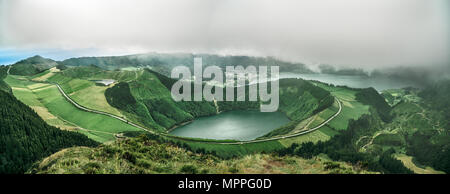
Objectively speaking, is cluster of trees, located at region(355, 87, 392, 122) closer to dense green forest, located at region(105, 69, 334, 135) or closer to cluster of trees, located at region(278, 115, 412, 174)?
dense green forest, located at region(105, 69, 334, 135)

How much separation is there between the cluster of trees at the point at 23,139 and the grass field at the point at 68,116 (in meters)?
10.6

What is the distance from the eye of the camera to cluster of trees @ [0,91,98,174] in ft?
134

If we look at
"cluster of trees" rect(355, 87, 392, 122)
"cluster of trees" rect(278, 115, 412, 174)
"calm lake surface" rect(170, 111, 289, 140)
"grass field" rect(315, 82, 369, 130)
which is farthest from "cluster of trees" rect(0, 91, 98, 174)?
"cluster of trees" rect(355, 87, 392, 122)

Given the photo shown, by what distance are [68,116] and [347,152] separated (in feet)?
305

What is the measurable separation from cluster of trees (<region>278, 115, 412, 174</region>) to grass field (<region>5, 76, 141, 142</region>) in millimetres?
51944

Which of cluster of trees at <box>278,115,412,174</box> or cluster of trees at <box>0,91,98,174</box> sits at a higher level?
cluster of trees at <box>0,91,98,174</box>

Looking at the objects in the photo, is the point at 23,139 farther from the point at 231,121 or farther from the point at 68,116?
the point at 231,121

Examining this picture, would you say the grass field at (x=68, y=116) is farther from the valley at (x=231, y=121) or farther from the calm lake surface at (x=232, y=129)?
the calm lake surface at (x=232, y=129)

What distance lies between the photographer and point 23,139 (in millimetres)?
46719

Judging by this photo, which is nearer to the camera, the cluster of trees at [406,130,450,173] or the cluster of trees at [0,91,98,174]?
the cluster of trees at [0,91,98,174]

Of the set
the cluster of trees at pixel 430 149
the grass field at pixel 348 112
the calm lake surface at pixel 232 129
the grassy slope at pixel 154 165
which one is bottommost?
the cluster of trees at pixel 430 149

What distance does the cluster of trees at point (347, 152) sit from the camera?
227ft

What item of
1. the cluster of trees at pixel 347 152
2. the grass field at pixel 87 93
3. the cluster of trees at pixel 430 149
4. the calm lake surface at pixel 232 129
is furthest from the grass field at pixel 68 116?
the cluster of trees at pixel 430 149
